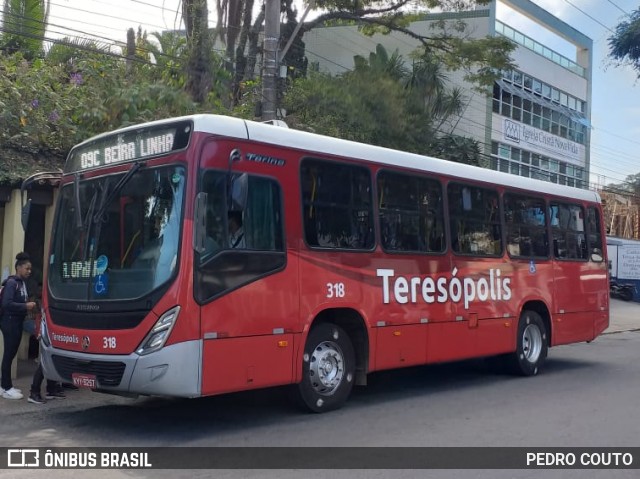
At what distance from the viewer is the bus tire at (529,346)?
12203mm

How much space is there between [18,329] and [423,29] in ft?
84.9

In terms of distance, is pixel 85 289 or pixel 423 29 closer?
pixel 85 289

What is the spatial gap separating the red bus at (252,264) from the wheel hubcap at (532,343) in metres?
1.45

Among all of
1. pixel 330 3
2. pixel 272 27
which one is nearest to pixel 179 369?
pixel 272 27

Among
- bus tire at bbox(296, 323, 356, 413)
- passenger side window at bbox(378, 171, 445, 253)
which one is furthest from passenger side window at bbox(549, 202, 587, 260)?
bus tire at bbox(296, 323, 356, 413)

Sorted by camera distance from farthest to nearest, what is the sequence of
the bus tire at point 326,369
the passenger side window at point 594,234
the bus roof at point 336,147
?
the passenger side window at point 594,234, the bus tire at point 326,369, the bus roof at point 336,147

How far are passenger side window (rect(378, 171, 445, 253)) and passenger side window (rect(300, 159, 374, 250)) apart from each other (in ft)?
1.03

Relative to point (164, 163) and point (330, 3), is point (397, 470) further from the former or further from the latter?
point (330, 3)

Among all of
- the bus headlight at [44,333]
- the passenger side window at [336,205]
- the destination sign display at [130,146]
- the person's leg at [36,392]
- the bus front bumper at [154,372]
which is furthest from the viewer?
the person's leg at [36,392]

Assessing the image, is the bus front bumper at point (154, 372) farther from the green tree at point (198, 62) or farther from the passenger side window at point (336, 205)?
the green tree at point (198, 62)

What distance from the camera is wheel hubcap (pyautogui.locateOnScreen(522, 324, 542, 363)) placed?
40.8 feet

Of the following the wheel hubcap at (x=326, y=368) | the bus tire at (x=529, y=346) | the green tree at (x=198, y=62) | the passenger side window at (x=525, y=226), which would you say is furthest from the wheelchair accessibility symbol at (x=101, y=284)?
the green tree at (x=198, y=62)

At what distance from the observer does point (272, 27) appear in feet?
45.6

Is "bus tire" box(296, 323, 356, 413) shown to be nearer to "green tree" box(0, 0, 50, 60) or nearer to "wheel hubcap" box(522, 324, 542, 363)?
"wheel hubcap" box(522, 324, 542, 363)
